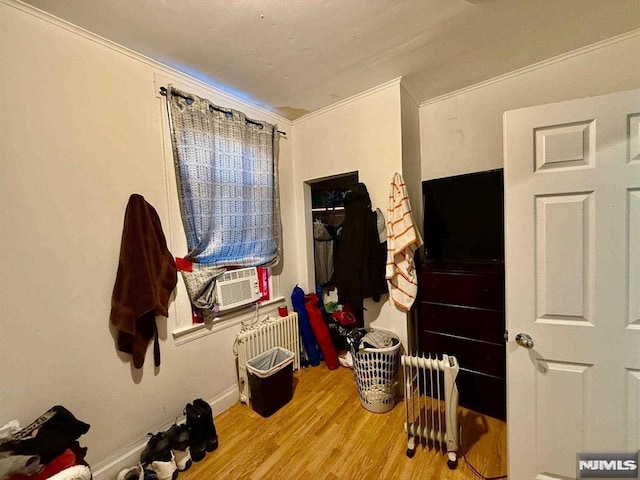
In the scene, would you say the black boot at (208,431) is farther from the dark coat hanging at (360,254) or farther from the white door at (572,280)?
the white door at (572,280)

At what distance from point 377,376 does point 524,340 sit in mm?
1040

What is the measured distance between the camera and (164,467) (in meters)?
1.43

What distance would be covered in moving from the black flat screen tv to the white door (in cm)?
79

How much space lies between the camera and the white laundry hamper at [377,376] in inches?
74.5

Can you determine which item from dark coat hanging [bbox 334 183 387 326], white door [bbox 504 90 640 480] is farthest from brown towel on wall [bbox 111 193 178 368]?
white door [bbox 504 90 640 480]

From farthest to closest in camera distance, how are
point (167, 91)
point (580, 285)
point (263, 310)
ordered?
point (263, 310) < point (167, 91) < point (580, 285)

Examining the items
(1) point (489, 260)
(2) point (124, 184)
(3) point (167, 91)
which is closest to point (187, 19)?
(3) point (167, 91)

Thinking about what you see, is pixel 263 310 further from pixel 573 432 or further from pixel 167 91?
pixel 573 432

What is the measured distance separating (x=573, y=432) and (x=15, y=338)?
2670 mm

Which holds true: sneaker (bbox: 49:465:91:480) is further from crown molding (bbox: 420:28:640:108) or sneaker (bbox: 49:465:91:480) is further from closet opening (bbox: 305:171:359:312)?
crown molding (bbox: 420:28:640:108)

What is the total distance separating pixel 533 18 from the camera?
1.46 meters

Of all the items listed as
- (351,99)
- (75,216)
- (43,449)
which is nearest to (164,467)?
(43,449)

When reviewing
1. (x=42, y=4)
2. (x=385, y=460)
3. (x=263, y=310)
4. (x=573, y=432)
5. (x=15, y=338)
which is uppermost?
(x=42, y=4)

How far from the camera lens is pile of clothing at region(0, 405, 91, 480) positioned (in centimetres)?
89
